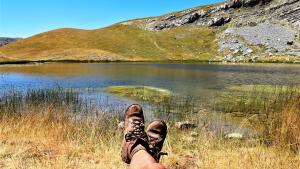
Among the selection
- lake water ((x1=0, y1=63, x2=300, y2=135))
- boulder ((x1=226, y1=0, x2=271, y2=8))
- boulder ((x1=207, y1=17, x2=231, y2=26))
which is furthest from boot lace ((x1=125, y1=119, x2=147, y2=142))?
boulder ((x1=226, y1=0, x2=271, y2=8))

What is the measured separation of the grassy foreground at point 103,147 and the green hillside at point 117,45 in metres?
64.3

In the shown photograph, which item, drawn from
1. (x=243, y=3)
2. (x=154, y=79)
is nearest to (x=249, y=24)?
(x=243, y=3)

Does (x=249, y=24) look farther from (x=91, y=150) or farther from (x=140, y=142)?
(x=140, y=142)

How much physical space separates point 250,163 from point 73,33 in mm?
98432

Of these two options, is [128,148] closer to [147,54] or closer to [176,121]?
[176,121]

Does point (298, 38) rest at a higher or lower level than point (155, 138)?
higher

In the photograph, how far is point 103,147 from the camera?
273 inches

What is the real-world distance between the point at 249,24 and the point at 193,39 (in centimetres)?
1773

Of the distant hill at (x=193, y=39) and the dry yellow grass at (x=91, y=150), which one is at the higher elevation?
the distant hill at (x=193, y=39)

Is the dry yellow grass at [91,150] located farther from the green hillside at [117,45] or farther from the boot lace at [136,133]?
the green hillside at [117,45]

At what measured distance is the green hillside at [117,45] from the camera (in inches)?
3000

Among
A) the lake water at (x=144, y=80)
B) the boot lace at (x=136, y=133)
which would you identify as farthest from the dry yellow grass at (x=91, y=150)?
the lake water at (x=144, y=80)

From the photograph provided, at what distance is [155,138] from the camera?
4.57 metres

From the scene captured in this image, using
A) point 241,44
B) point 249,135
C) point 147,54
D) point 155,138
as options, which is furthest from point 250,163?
point 241,44
